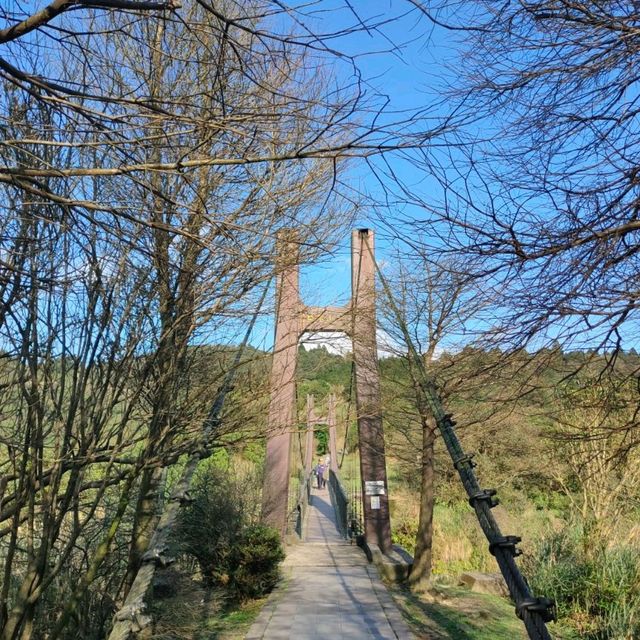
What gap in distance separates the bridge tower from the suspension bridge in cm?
2

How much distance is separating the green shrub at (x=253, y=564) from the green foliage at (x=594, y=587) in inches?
119

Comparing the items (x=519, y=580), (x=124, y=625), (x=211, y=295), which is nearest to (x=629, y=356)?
(x=519, y=580)

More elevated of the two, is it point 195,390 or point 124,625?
point 195,390

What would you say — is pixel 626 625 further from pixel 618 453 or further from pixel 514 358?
pixel 514 358

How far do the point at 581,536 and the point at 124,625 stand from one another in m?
7.22

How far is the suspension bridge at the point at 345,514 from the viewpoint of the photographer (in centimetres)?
218

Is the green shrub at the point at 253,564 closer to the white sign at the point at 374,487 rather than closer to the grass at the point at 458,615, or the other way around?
the grass at the point at 458,615

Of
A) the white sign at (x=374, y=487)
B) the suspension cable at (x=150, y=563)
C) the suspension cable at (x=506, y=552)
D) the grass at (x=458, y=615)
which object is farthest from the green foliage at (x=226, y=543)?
the suspension cable at (x=506, y=552)

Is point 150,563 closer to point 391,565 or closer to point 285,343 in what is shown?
point 285,343

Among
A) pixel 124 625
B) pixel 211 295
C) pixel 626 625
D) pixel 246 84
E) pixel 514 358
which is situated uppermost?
pixel 246 84

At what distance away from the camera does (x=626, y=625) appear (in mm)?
5547

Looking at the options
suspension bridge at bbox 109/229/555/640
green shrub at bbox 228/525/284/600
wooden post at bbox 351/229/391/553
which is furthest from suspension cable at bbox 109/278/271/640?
wooden post at bbox 351/229/391/553

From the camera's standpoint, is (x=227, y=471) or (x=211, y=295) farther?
(x=227, y=471)

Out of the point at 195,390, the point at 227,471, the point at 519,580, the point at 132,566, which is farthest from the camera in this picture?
the point at 227,471
